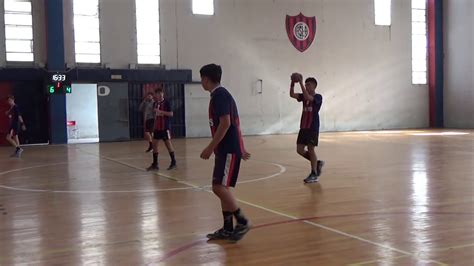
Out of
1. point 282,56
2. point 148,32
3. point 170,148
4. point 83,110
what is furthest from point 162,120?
point 83,110

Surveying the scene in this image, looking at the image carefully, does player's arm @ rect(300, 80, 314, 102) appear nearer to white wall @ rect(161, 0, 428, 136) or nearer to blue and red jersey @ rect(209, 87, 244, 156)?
blue and red jersey @ rect(209, 87, 244, 156)

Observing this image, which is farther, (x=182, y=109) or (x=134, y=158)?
(x=182, y=109)

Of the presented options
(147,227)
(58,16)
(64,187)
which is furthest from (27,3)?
(147,227)

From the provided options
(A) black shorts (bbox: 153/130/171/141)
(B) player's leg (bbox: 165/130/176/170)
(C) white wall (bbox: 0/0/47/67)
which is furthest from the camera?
(C) white wall (bbox: 0/0/47/67)

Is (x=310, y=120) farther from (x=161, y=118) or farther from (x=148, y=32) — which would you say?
(x=148, y=32)

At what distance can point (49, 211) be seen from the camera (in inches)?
272

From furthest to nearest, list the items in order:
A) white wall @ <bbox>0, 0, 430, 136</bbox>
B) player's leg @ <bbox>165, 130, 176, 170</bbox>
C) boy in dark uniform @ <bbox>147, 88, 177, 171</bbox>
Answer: white wall @ <bbox>0, 0, 430, 136</bbox> → player's leg @ <bbox>165, 130, 176, 170</bbox> → boy in dark uniform @ <bbox>147, 88, 177, 171</bbox>

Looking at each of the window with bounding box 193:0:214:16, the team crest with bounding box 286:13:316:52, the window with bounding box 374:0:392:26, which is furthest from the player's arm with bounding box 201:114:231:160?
the window with bounding box 374:0:392:26

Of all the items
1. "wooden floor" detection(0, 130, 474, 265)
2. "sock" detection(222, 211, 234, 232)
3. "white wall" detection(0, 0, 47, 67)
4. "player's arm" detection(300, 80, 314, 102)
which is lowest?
"wooden floor" detection(0, 130, 474, 265)

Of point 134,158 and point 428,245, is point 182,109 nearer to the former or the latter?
point 134,158

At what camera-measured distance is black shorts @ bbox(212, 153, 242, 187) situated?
207 inches

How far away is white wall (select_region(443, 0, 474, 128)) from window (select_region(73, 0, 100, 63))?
1978cm

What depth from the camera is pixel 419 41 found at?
30.3m

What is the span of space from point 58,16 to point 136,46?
11.9ft
